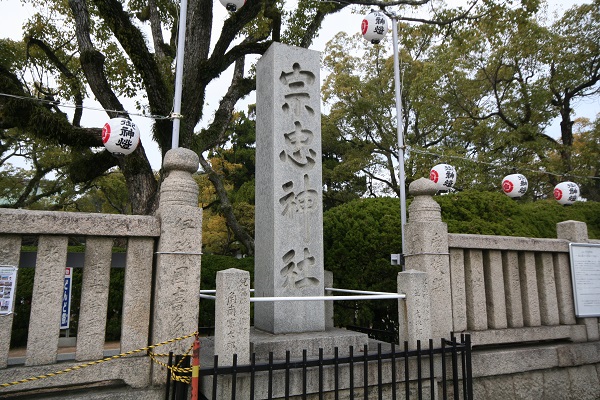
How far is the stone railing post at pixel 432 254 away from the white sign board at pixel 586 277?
2.18 m

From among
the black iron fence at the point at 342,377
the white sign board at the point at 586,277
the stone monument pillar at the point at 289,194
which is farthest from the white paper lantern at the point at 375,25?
the black iron fence at the point at 342,377

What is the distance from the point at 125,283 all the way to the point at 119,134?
3558 mm

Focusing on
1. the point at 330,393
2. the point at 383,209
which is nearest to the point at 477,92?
the point at 383,209

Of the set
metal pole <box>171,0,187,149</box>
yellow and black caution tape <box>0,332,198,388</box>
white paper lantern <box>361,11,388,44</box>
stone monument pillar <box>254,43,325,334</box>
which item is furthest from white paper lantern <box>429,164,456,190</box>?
yellow and black caution tape <box>0,332,198,388</box>

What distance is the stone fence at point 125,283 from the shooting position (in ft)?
9.29

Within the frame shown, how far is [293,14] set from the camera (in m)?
10.9

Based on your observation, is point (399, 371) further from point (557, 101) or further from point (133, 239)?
point (557, 101)

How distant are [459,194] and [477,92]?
397 inches

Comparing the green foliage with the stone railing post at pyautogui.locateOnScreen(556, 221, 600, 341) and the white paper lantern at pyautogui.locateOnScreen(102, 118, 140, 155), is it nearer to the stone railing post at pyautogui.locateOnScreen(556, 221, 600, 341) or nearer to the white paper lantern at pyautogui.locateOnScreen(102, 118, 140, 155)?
the stone railing post at pyautogui.locateOnScreen(556, 221, 600, 341)

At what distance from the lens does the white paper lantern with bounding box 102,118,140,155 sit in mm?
5953

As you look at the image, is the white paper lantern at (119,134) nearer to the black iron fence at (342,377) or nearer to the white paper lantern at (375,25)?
the black iron fence at (342,377)

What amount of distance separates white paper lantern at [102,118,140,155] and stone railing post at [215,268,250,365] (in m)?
3.87

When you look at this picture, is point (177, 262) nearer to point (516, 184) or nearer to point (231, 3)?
point (231, 3)

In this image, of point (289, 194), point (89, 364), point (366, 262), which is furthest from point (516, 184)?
point (89, 364)
